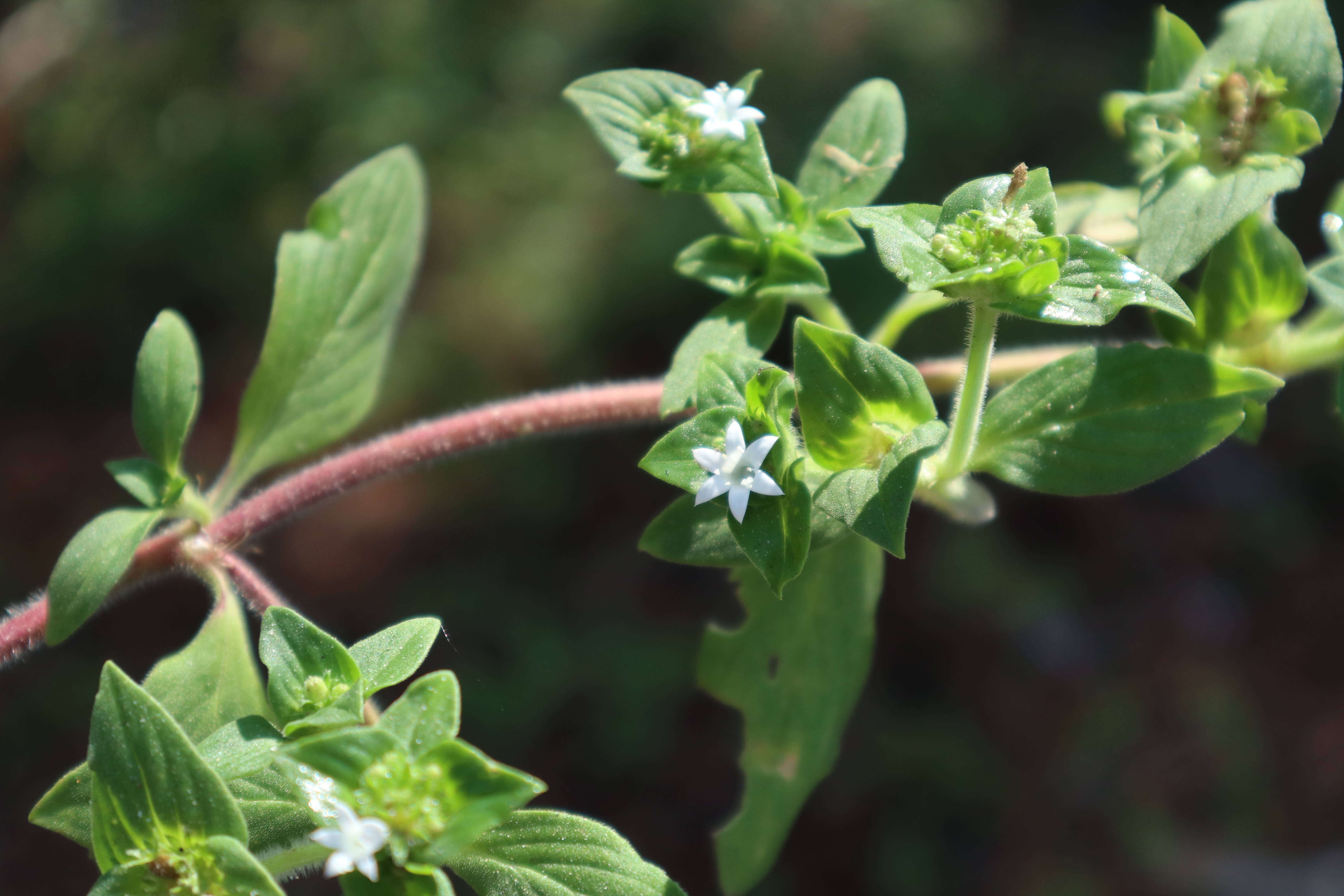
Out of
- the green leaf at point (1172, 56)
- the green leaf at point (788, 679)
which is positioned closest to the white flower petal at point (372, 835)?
the green leaf at point (788, 679)

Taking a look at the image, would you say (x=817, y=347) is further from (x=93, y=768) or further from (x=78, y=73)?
(x=78, y=73)

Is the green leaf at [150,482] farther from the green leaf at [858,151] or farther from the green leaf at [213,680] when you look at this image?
the green leaf at [858,151]

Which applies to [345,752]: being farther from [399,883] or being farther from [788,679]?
[788,679]

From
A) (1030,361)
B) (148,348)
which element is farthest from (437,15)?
(1030,361)

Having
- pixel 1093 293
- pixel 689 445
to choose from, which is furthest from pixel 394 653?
pixel 1093 293

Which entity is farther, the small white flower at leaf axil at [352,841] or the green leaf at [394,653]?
the green leaf at [394,653]

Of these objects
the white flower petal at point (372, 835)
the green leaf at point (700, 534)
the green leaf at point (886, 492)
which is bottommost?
the white flower petal at point (372, 835)
